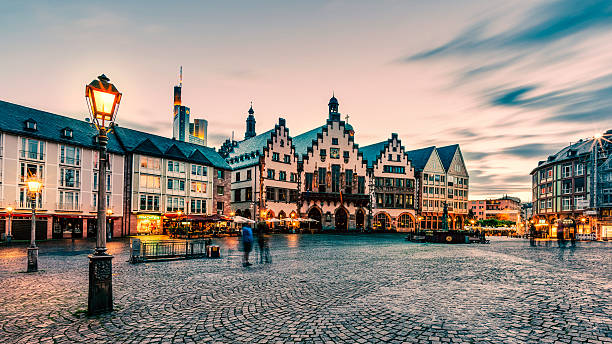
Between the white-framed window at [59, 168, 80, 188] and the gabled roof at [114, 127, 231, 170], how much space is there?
656 centimetres

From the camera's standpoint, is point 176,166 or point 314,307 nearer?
point 314,307

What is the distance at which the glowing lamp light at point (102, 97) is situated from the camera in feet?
26.0

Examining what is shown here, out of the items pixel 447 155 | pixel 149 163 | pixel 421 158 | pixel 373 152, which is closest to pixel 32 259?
pixel 149 163

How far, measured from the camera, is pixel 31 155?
3659 cm

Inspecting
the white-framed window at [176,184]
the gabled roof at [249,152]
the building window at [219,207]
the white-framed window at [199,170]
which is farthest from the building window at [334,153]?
the white-framed window at [176,184]

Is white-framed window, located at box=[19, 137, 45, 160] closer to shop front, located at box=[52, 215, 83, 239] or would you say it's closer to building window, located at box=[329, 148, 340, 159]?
shop front, located at box=[52, 215, 83, 239]

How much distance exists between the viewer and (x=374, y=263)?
16.6 metres

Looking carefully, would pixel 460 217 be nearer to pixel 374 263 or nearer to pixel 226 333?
pixel 374 263

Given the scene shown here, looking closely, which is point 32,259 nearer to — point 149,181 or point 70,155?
point 70,155

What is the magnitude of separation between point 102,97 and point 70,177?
38601 millimetres

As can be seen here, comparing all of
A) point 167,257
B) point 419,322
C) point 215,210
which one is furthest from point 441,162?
point 419,322

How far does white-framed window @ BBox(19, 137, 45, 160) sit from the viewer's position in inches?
1414

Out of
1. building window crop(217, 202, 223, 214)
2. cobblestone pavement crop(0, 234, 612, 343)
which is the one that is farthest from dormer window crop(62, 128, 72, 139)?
cobblestone pavement crop(0, 234, 612, 343)

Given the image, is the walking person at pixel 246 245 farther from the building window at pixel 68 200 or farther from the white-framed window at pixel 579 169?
the white-framed window at pixel 579 169
